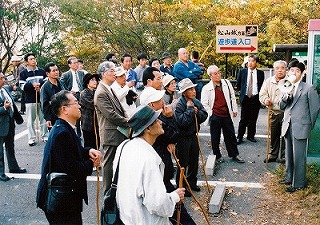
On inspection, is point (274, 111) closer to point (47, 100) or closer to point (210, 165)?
point (210, 165)

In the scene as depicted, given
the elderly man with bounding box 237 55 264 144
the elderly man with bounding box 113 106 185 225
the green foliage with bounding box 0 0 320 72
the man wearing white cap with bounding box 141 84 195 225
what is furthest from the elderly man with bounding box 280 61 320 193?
the green foliage with bounding box 0 0 320 72

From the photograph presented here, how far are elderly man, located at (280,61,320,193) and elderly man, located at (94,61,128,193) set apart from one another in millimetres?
2608

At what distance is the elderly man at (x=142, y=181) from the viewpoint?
106 inches

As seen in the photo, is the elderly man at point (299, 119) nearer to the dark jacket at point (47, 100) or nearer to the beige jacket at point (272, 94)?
the beige jacket at point (272, 94)

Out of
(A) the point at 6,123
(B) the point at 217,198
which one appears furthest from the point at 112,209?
(A) the point at 6,123

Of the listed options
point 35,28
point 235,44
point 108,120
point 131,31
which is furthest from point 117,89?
point 35,28

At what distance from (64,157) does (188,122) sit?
245 centimetres

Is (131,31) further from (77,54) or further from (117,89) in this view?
(117,89)

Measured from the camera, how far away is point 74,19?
43.8ft

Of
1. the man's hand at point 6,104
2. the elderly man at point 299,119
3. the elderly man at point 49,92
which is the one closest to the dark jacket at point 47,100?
the elderly man at point 49,92

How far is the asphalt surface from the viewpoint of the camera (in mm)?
5461

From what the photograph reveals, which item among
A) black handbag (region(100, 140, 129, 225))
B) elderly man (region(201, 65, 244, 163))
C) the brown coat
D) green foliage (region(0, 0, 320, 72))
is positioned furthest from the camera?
green foliage (region(0, 0, 320, 72))

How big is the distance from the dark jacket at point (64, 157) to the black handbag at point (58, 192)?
0.20ft

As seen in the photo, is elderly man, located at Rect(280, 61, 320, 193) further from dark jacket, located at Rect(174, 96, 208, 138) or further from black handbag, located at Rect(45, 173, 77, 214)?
black handbag, located at Rect(45, 173, 77, 214)
